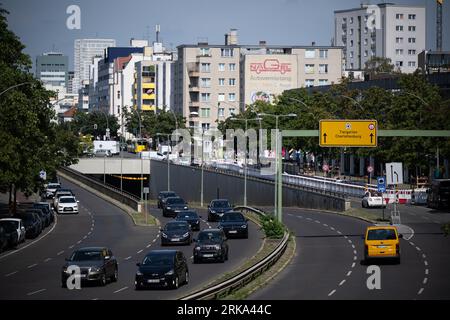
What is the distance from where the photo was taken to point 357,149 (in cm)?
10512

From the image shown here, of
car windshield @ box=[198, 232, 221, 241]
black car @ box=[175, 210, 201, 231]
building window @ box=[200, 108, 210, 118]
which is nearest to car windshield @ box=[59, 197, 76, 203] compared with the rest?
black car @ box=[175, 210, 201, 231]

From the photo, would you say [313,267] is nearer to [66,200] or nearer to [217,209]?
[217,209]

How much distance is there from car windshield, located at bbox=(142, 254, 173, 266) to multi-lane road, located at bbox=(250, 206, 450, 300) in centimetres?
361

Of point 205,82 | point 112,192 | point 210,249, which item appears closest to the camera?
point 210,249

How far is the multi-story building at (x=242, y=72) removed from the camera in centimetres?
18712

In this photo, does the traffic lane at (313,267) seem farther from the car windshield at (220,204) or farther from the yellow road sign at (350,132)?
the car windshield at (220,204)

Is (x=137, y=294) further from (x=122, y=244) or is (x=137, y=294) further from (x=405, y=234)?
(x=405, y=234)

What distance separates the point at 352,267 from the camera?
42469 millimetres

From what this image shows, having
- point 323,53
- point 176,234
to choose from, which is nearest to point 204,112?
point 323,53

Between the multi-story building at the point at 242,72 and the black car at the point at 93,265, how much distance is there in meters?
148

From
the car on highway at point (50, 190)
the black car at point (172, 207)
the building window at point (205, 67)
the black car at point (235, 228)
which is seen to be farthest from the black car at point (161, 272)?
the building window at point (205, 67)

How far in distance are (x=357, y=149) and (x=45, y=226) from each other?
43732mm

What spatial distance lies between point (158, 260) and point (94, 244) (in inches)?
775

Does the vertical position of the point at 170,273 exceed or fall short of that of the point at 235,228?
it exceeds it
